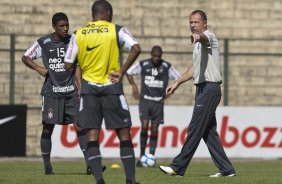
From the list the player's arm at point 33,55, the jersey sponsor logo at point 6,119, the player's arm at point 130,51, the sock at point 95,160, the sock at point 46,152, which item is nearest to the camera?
the player's arm at point 130,51

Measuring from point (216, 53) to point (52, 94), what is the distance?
105 inches

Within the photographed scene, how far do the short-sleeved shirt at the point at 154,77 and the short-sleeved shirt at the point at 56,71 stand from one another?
6.04 m

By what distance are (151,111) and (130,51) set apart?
9591mm

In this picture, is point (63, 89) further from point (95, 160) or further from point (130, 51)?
point (130, 51)

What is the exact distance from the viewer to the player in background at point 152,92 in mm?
20828

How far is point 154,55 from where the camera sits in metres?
21.0

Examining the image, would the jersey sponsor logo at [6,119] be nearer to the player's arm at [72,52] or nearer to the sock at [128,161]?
the player's arm at [72,52]

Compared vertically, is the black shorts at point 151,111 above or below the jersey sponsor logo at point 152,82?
below

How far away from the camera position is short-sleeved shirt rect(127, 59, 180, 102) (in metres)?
21.0

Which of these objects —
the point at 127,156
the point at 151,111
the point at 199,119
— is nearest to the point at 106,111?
the point at 127,156

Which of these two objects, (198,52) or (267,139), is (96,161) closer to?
(198,52)

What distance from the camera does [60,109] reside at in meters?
15.1

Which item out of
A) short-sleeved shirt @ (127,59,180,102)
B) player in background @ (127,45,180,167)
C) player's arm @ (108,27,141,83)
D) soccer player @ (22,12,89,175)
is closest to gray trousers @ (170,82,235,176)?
soccer player @ (22,12,89,175)

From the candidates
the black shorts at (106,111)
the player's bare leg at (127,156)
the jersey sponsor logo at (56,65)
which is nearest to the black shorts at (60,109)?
the jersey sponsor logo at (56,65)
